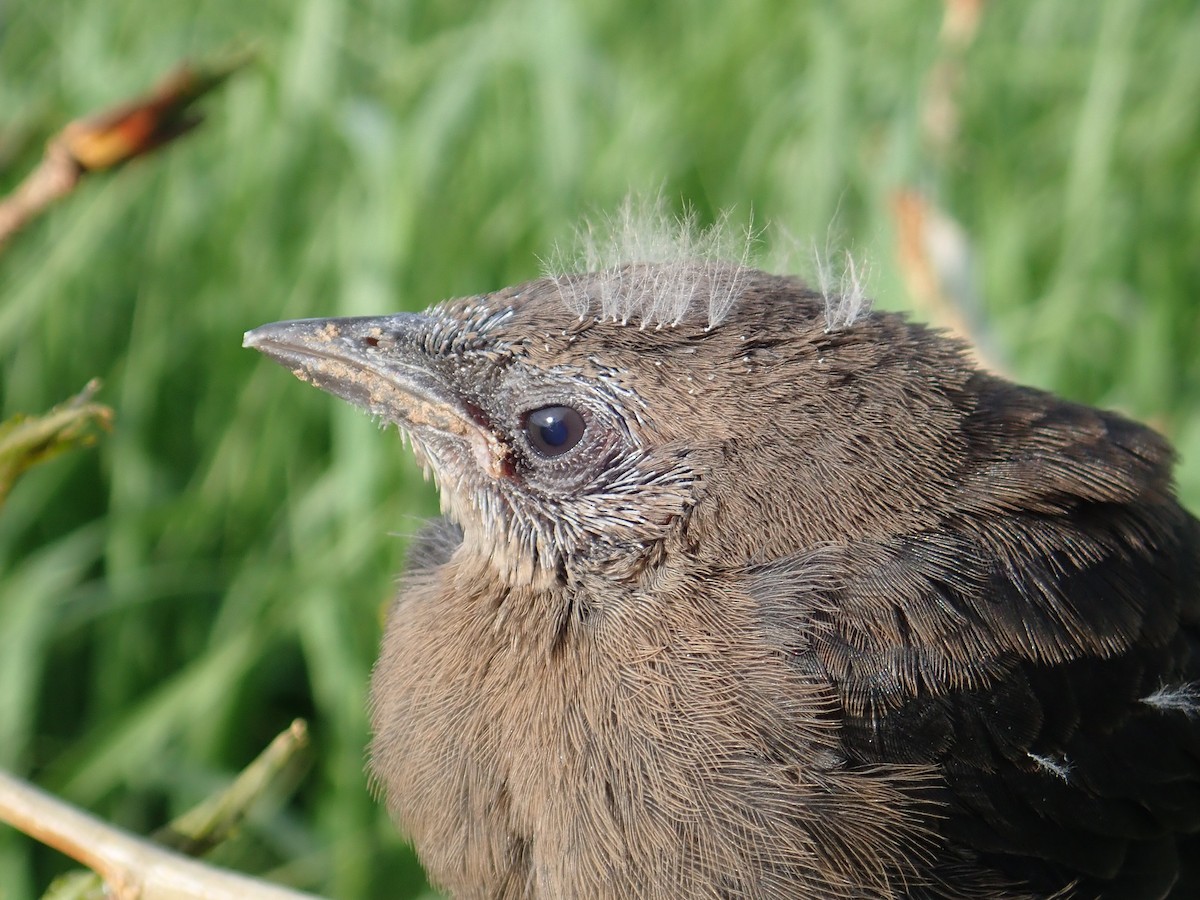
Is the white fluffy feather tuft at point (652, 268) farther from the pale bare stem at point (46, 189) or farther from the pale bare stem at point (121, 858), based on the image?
the pale bare stem at point (121, 858)

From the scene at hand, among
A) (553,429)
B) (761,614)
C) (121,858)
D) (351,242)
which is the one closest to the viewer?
(121,858)

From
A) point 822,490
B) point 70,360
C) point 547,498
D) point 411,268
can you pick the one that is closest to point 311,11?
point 411,268

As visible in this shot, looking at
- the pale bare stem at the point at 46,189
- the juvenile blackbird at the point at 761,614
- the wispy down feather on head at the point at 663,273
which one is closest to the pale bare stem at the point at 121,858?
the juvenile blackbird at the point at 761,614

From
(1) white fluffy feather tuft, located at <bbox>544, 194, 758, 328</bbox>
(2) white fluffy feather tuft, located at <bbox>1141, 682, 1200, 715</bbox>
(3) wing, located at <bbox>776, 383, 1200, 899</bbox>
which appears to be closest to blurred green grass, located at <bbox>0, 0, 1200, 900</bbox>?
(1) white fluffy feather tuft, located at <bbox>544, 194, 758, 328</bbox>

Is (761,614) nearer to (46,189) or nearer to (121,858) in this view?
(121,858)

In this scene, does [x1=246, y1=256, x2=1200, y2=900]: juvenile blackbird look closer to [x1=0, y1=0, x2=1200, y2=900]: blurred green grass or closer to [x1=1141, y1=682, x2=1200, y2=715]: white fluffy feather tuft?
[x1=1141, y1=682, x2=1200, y2=715]: white fluffy feather tuft

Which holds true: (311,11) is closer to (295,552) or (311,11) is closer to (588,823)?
(295,552)

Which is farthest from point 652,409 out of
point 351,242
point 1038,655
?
point 351,242

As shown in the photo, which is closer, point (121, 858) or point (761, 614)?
point (121, 858)
